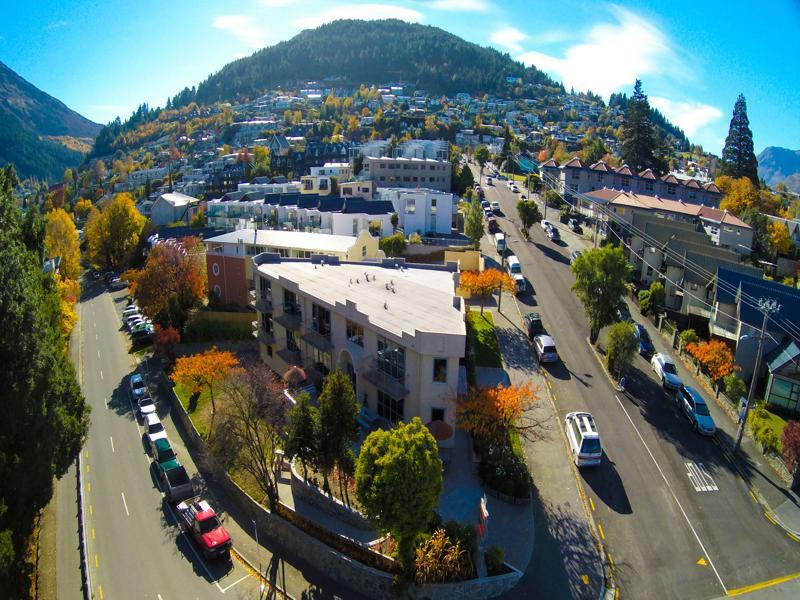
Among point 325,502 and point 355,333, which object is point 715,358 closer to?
point 355,333

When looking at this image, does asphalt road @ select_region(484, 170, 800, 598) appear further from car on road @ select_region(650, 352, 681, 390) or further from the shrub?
the shrub

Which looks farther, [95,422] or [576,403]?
[95,422]

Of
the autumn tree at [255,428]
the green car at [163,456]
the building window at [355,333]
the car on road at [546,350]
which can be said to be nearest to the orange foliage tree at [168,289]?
the green car at [163,456]

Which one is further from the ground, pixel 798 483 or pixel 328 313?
pixel 328 313

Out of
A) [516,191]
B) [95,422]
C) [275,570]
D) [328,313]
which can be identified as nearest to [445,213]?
[516,191]

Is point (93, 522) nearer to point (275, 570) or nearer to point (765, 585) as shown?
point (275, 570)

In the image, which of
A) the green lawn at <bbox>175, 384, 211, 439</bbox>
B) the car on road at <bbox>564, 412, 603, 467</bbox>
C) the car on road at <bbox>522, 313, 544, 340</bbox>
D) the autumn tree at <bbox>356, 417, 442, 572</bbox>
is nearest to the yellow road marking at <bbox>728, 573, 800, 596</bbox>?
the car on road at <bbox>564, 412, 603, 467</bbox>

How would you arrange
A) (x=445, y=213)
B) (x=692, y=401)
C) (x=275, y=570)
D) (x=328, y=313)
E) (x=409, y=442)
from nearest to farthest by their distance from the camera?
(x=409, y=442) < (x=275, y=570) < (x=692, y=401) < (x=328, y=313) < (x=445, y=213)
